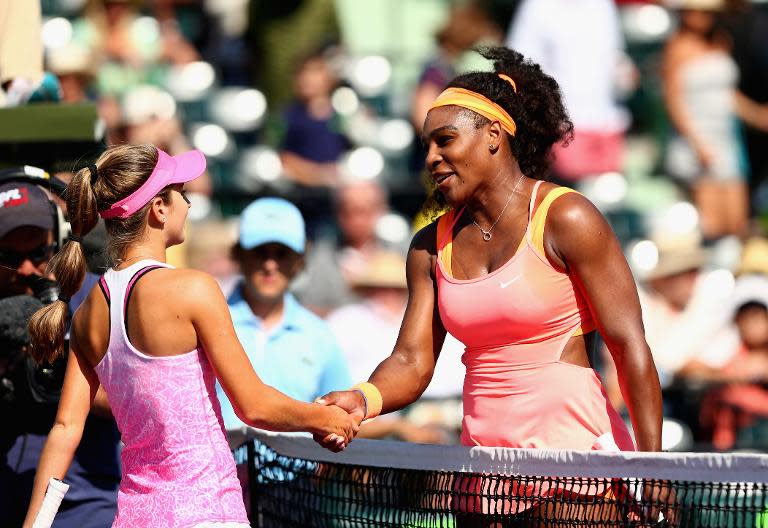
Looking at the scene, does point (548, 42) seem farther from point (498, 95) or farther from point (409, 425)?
point (498, 95)

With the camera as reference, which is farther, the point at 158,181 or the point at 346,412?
the point at 346,412

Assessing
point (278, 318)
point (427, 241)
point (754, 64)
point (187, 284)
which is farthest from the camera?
point (754, 64)

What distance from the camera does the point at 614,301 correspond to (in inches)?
160

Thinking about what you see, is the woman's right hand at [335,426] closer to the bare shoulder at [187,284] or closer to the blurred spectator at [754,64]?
the bare shoulder at [187,284]

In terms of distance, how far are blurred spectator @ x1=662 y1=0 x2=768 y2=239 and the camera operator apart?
263 inches

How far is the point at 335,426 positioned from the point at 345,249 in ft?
17.2

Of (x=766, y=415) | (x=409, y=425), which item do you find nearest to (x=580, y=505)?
(x=409, y=425)

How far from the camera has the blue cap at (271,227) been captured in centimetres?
640

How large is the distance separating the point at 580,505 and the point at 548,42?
6497mm

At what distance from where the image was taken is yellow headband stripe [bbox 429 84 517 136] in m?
4.31

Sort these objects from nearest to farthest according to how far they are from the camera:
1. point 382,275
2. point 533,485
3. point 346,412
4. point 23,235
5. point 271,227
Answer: point 533,485
point 346,412
point 23,235
point 271,227
point 382,275

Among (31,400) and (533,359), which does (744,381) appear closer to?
(533,359)

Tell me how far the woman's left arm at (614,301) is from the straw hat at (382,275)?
4484 millimetres

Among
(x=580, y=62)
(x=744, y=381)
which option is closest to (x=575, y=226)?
(x=744, y=381)
